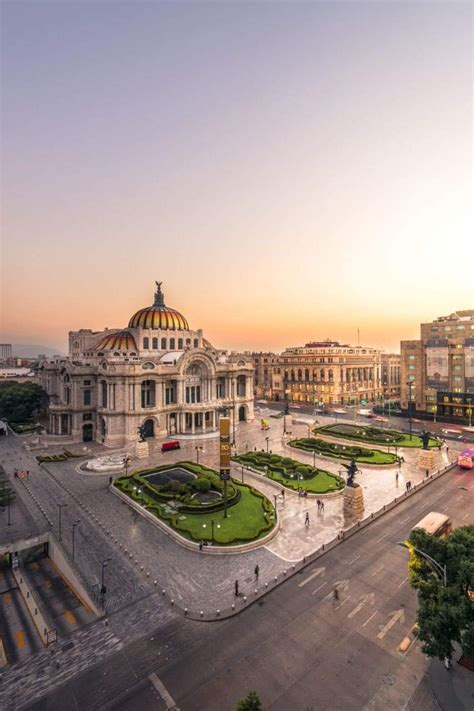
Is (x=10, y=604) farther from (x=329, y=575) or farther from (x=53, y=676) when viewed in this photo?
(x=329, y=575)

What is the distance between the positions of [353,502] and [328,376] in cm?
7685

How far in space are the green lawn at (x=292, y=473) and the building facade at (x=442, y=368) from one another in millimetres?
53025

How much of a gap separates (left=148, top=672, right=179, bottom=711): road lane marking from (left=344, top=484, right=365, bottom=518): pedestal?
24242 millimetres

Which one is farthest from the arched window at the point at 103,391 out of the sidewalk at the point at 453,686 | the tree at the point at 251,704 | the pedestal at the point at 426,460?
the sidewalk at the point at 453,686

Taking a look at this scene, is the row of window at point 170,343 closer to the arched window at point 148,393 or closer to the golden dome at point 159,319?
the golden dome at point 159,319

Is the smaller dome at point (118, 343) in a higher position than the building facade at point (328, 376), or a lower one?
higher

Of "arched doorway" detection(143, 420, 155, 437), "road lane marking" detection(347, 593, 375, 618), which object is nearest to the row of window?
"arched doorway" detection(143, 420, 155, 437)

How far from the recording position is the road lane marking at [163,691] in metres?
17.9

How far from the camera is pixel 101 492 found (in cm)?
4566

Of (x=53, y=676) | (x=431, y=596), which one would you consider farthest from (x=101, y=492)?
(x=431, y=596)

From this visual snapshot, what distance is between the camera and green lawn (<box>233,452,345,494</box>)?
45.5m

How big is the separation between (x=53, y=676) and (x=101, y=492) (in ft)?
87.9

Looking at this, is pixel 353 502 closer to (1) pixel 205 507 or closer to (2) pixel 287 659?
(1) pixel 205 507

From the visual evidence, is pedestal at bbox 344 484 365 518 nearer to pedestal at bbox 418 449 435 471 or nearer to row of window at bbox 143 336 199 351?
pedestal at bbox 418 449 435 471
